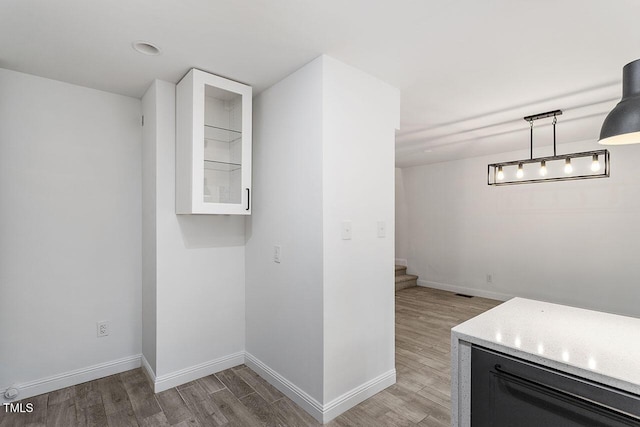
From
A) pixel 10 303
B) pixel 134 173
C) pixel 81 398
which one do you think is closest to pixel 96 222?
pixel 134 173

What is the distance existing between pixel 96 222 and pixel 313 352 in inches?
82.4

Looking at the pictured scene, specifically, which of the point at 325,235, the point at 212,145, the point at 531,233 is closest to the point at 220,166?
the point at 212,145

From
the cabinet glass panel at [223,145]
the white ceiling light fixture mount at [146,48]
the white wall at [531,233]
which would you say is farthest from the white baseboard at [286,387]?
the white wall at [531,233]

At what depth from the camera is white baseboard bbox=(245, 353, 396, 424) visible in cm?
215

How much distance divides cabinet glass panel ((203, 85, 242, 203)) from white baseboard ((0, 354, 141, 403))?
170 centimetres

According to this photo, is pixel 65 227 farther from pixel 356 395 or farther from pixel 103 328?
pixel 356 395

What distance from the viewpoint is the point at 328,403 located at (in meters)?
2.16

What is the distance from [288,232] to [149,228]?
122cm

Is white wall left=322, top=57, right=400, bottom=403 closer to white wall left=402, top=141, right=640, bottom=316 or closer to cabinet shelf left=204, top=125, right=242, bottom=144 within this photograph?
cabinet shelf left=204, top=125, right=242, bottom=144

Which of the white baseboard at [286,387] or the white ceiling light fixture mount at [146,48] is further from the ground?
the white ceiling light fixture mount at [146,48]

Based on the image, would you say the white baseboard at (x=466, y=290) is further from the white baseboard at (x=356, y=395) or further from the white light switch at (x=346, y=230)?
the white light switch at (x=346, y=230)

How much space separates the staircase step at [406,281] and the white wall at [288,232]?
376 cm

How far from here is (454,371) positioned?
1491 millimetres

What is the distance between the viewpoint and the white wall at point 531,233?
4.21 m
